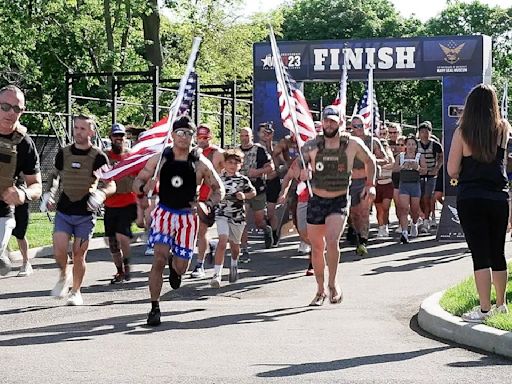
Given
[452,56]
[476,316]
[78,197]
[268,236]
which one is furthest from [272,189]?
[476,316]

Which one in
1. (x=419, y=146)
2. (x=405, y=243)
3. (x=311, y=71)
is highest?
(x=311, y=71)

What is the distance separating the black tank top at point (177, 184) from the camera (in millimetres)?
10367

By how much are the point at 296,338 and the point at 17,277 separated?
19.6ft

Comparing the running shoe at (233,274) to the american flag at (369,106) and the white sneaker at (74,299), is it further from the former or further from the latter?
the american flag at (369,106)

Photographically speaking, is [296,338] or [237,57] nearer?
[296,338]

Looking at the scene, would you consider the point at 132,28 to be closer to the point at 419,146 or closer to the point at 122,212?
the point at 419,146

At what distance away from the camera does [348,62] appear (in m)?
20.7

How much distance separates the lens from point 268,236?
18312 mm

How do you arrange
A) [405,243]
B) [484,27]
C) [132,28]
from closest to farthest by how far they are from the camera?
[405,243], [132,28], [484,27]

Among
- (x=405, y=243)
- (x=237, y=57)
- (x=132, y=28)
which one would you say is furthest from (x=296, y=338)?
(x=237, y=57)

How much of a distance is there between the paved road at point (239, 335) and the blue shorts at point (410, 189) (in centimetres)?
477

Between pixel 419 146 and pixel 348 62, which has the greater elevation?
pixel 348 62

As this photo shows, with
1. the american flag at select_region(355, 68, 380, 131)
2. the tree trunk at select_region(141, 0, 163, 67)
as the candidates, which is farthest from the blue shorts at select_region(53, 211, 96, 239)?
the tree trunk at select_region(141, 0, 163, 67)

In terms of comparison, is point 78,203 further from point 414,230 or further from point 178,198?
point 414,230
